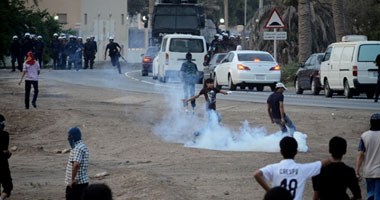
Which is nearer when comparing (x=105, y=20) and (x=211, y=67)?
(x=211, y=67)

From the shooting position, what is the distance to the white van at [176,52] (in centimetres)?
3425

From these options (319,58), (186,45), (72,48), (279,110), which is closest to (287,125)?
(279,110)

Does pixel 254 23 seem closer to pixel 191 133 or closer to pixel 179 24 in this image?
pixel 179 24

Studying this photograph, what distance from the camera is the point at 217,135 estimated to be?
17.3 metres

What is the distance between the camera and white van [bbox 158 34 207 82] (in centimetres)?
3425

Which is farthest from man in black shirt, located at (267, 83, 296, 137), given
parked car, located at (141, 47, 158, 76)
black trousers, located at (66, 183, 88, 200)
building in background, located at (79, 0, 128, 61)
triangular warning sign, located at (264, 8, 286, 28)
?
building in background, located at (79, 0, 128, 61)

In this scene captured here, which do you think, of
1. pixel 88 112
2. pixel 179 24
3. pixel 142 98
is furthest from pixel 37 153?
pixel 179 24

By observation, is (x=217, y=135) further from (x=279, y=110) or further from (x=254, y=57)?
(x=254, y=57)

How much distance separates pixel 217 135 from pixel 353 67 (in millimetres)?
9767

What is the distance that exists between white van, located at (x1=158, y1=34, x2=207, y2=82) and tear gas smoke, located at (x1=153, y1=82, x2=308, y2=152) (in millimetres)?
12518

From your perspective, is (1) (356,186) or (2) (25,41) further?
(2) (25,41)

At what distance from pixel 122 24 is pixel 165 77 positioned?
41777 millimetres

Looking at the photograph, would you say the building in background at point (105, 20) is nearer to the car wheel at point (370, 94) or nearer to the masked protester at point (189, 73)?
the car wheel at point (370, 94)

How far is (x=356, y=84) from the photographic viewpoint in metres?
25.8
